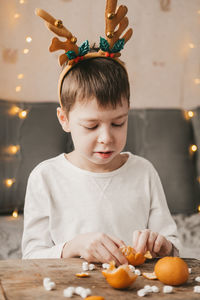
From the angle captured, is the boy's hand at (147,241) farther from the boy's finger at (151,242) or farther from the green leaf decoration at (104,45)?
the green leaf decoration at (104,45)

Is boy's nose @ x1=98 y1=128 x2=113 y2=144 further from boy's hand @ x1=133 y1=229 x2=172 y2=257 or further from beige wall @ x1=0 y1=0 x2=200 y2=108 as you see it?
beige wall @ x1=0 y1=0 x2=200 y2=108

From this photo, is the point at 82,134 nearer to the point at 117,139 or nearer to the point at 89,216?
the point at 117,139

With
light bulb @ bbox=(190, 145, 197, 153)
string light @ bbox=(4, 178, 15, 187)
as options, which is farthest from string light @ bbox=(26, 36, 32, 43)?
light bulb @ bbox=(190, 145, 197, 153)

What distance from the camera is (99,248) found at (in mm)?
921

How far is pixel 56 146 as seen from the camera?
2.27 metres

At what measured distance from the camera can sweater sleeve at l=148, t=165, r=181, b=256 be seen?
1.27 metres

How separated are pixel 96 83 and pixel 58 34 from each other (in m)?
0.17

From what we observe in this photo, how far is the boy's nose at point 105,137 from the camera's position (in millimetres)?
1072

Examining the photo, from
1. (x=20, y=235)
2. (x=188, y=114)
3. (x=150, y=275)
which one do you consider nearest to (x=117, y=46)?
(x=150, y=275)

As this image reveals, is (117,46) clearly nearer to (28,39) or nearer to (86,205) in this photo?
(86,205)

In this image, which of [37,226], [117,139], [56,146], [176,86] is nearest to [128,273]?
[117,139]

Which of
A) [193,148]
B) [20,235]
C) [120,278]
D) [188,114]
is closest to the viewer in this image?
[120,278]

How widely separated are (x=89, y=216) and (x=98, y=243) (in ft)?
1.01

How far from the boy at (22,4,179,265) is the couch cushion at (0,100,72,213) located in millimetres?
930
